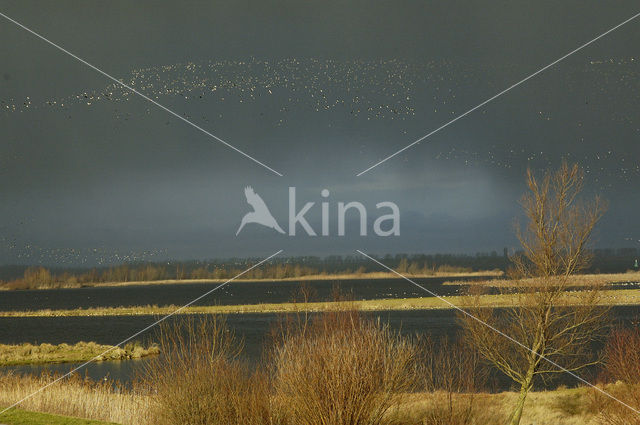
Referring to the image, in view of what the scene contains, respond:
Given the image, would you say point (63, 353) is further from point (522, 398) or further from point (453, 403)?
point (453, 403)

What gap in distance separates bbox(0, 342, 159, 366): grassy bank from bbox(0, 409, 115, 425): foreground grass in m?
33.1

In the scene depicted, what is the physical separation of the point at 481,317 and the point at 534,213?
20.4 feet

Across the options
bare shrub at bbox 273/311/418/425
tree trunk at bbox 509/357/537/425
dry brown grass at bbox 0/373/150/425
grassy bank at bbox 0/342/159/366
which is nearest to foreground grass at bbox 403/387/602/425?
tree trunk at bbox 509/357/537/425

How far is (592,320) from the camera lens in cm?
2734

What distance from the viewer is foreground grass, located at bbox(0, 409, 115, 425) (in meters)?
17.3

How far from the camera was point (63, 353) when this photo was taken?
5244 centimetres

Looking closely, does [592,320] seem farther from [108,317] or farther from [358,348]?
[108,317]

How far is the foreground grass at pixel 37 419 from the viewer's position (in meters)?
17.3

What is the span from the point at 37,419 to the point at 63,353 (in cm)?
3681

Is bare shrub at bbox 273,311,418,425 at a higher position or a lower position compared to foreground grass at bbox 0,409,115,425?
higher

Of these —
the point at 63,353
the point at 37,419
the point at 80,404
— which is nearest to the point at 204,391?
the point at 37,419

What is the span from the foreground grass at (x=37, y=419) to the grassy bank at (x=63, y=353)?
33.1 metres

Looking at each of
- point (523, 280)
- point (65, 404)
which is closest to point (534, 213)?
point (523, 280)

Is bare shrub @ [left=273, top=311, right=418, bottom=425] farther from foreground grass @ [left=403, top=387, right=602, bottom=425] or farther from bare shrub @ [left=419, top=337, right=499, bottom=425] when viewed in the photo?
foreground grass @ [left=403, top=387, right=602, bottom=425]
